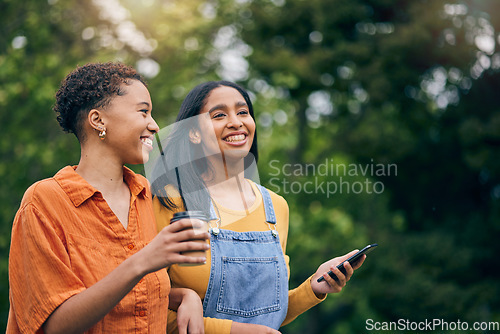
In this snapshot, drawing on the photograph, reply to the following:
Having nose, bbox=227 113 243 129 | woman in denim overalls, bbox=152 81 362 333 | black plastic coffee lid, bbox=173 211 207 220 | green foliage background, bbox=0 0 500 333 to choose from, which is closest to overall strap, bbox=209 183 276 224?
woman in denim overalls, bbox=152 81 362 333

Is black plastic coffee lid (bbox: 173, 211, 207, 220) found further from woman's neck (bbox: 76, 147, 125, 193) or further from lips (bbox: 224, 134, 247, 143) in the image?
lips (bbox: 224, 134, 247, 143)

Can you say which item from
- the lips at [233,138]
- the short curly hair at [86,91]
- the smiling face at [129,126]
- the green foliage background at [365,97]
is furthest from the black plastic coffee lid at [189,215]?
the green foliage background at [365,97]

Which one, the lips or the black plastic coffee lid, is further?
the lips

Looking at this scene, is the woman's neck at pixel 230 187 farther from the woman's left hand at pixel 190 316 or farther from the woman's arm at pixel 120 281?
the woman's arm at pixel 120 281

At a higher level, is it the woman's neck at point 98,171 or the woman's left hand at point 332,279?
the woman's neck at point 98,171

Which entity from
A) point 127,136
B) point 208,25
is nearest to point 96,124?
point 127,136

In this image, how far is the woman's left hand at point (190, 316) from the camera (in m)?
1.87

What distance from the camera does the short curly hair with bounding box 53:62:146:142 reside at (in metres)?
1.88

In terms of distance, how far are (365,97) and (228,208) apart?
8.61 m

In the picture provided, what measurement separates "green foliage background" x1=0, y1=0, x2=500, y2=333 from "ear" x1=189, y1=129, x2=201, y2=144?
21.6 ft

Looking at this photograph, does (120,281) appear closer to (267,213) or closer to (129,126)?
(129,126)

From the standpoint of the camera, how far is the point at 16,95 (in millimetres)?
9227

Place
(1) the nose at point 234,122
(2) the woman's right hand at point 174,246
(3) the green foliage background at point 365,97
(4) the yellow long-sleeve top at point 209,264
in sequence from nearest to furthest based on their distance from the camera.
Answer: (2) the woman's right hand at point 174,246, (4) the yellow long-sleeve top at point 209,264, (1) the nose at point 234,122, (3) the green foliage background at point 365,97

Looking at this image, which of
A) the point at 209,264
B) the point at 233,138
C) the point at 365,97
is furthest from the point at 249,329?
the point at 365,97
